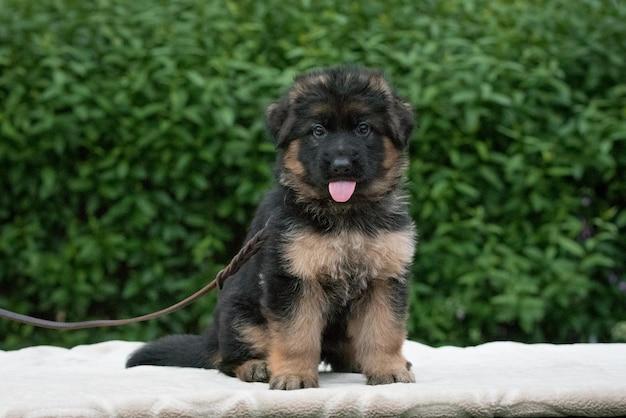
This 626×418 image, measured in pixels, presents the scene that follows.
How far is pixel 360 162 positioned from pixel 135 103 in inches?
125

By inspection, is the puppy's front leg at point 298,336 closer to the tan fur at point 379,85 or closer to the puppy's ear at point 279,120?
the puppy's ear at point 279,120

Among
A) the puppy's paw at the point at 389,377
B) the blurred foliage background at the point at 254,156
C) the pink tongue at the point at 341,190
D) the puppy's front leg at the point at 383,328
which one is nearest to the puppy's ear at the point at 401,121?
the pink tongue at the point at 341,190

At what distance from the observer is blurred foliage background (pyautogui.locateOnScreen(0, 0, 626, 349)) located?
23.3 feet

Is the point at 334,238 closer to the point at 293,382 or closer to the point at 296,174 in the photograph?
the point at 296,174

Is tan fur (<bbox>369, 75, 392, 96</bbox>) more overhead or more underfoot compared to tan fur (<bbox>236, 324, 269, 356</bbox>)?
more overhead

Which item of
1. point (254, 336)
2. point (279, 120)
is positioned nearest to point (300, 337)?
point (254, 336)

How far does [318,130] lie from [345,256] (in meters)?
0.53

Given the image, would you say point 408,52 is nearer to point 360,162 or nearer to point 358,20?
point 358,20

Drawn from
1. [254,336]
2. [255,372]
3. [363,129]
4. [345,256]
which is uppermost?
[363,129]

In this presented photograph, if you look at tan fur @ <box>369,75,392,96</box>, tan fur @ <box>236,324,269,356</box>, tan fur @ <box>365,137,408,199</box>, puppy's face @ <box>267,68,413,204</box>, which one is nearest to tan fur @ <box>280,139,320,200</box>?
puppy's face @ <box>267,68,413,204</box>

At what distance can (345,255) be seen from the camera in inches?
174

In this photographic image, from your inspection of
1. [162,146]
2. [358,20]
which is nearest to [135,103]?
[162,146]

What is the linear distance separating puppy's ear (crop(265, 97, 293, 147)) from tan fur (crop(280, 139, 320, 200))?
0.18 ft

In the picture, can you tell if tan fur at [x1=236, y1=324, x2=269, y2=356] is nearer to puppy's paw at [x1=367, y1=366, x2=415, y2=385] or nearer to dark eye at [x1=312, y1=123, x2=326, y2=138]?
puppy's paw at [x1=367, y1=366, x2=415, y2=385]
